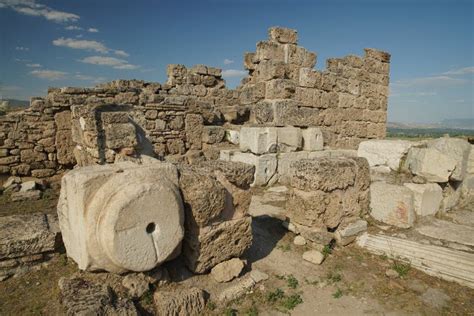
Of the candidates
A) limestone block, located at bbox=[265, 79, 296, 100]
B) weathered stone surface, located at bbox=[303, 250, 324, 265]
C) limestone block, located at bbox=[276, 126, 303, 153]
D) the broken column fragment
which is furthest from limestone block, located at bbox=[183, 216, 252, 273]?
limestone block, located at bbox=[265, 79, 296, 100]

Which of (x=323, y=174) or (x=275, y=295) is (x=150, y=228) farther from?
(x=323, y=174)

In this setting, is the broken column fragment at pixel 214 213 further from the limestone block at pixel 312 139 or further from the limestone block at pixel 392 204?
the limestone block at pixel 312 139

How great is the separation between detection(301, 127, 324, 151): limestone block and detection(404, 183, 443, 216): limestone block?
2.71 metres

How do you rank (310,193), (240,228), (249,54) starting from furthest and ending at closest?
(249,54)
(310,193)
(240,228)

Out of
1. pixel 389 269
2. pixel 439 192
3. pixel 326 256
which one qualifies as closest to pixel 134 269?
pixel 326 256

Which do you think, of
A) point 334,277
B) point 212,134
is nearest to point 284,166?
point 212,134

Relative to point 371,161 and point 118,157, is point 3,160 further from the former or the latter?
point 371,161

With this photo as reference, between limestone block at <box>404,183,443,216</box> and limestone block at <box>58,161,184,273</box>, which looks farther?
limestone block at <box>404,183,443,216</box>

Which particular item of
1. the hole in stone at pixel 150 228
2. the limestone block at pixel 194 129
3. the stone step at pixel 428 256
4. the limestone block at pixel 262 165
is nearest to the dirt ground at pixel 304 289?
the stone step at pixel 428 256

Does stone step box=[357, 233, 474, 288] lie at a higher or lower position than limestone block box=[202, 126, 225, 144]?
lower

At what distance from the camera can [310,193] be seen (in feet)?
12.6

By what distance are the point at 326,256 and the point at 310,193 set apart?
0.80m

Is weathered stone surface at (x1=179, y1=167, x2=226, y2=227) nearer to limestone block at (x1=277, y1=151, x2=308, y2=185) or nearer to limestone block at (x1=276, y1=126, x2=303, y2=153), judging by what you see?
limestone block at (x1=277, y1=151, x2=308, y2=185)

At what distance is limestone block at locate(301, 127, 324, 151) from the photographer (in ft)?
22.7
